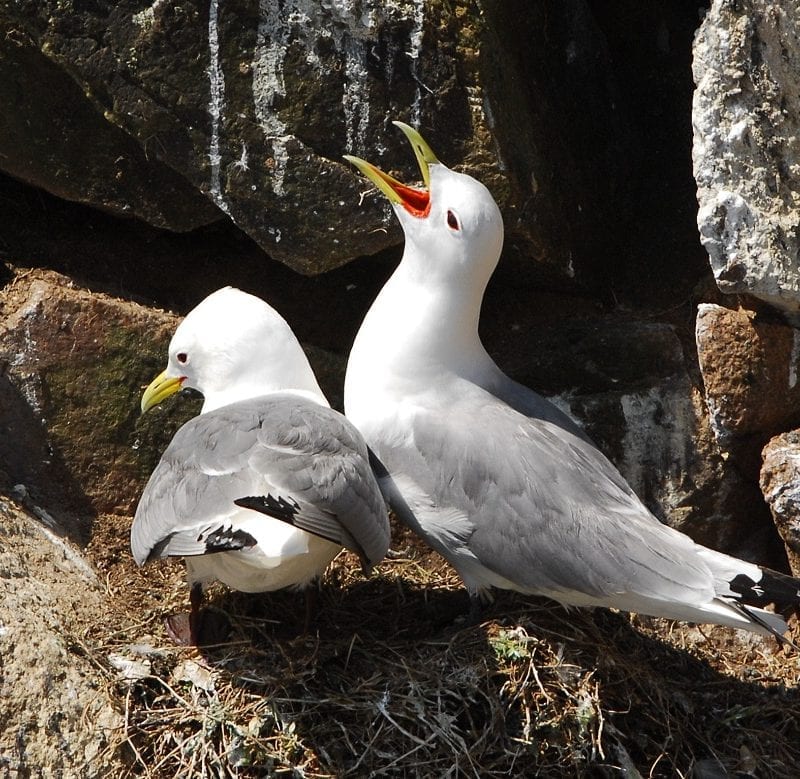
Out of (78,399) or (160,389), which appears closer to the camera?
(160,389)

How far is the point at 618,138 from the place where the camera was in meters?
4.93

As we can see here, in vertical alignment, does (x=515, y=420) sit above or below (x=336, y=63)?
below

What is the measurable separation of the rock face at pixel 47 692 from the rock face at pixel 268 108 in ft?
4.31

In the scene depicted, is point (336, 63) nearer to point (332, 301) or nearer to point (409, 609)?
point (332, 301)

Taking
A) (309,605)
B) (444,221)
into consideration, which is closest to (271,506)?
(309,605)

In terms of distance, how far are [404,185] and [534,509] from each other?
110cm

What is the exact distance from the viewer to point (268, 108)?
13.8 ft

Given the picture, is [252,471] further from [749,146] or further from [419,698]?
[749,146]

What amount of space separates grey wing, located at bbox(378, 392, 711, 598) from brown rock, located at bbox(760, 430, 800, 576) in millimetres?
532

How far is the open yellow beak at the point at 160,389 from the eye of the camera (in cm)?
421

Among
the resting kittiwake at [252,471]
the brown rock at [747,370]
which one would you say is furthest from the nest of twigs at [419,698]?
the brown rock at [747,370]

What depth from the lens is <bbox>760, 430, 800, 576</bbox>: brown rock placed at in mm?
4207

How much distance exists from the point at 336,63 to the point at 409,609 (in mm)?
1718

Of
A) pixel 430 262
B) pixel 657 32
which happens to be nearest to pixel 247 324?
pixel 430 262
